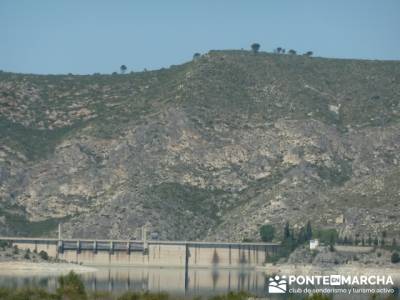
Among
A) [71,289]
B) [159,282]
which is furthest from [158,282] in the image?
[71,289]

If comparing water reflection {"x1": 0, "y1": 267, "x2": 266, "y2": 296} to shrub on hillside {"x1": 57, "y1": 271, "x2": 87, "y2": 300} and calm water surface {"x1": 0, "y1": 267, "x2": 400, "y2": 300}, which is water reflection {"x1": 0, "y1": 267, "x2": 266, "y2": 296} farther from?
shrub on hillside {"x1": 57, "y1": 271, "x2": 87, "y2": 300}

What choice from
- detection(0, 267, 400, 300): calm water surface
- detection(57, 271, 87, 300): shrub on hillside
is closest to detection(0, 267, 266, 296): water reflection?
detection(0, 267, 400, 300): calm water surface

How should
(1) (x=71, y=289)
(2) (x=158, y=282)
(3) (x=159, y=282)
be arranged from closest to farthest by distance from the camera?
1. (1) (x=71, y=289)
2. (2) (x=158, y=282)
3. (3) (x=159, y=282)

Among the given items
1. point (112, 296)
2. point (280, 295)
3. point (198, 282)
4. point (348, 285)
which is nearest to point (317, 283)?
point (348, 285)

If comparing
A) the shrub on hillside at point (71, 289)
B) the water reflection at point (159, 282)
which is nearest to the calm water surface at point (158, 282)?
the water reflection at point (159, 282)

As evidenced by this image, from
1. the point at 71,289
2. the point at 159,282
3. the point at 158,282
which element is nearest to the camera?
the point at 71,289

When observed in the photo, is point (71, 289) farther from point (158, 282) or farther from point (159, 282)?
point (159, 282)

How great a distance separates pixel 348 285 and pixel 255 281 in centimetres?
A: 2441

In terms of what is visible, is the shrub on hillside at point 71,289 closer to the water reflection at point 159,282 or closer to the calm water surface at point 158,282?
the calm water surface at point 158,282

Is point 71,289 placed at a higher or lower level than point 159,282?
higher

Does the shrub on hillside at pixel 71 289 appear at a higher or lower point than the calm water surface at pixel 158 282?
→ higher

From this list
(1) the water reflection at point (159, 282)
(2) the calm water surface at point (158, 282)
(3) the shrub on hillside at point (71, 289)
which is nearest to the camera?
(3) the shrub on hillside at point (71, 289)

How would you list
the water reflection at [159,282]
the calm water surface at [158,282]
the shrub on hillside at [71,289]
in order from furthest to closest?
the water reflection at [159,282], the calm water surface at [158,282], the shrub on hillside at [71,289]

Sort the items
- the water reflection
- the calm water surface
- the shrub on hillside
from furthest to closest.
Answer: the water reflection → the calm water surface → the shrub on hillside
